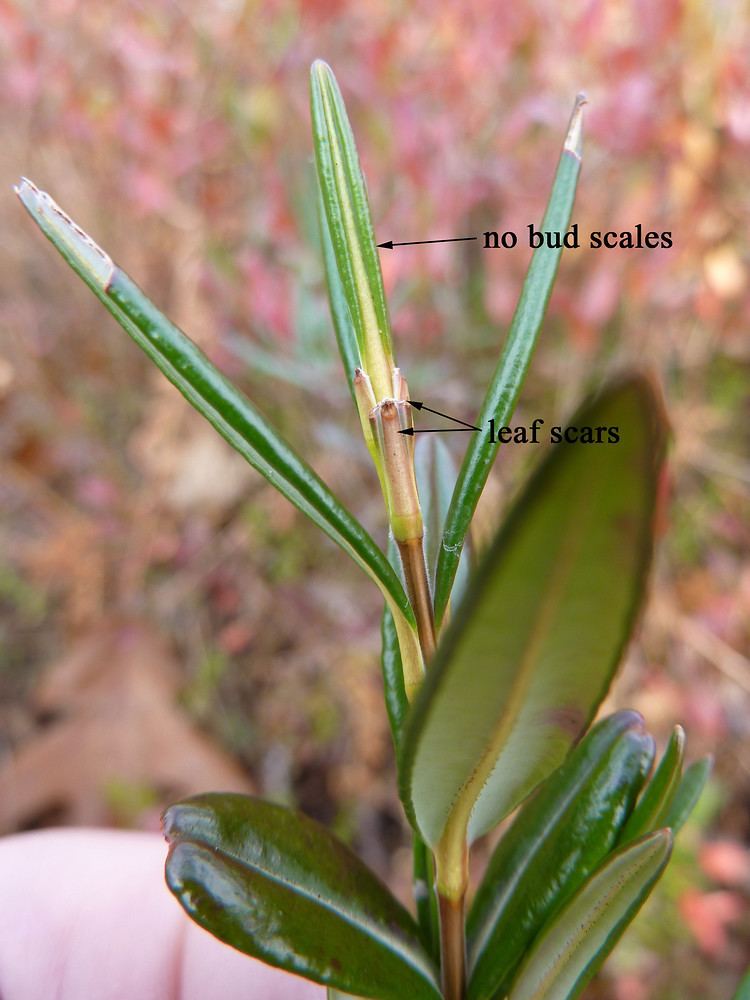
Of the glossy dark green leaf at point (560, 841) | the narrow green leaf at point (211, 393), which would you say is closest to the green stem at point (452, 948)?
the glossy dark green leaf at point (560, 841)

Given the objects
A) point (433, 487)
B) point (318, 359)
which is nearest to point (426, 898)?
point (433, 487)

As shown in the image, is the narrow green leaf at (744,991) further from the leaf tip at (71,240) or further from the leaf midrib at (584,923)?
the leaf tip at (71,240)

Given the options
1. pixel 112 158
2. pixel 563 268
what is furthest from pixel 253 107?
pixel 563 268

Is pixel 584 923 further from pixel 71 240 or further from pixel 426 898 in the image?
pixel 71 240

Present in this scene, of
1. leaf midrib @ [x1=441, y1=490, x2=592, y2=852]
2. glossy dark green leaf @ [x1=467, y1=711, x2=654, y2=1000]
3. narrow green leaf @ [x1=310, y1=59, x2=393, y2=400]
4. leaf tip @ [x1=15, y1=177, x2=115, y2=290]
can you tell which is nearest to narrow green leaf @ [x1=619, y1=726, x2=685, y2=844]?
glossy dark green leaf @ [x1=467, y1=711, x2=654, y2=1000]

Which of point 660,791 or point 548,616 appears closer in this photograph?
point 548,616
